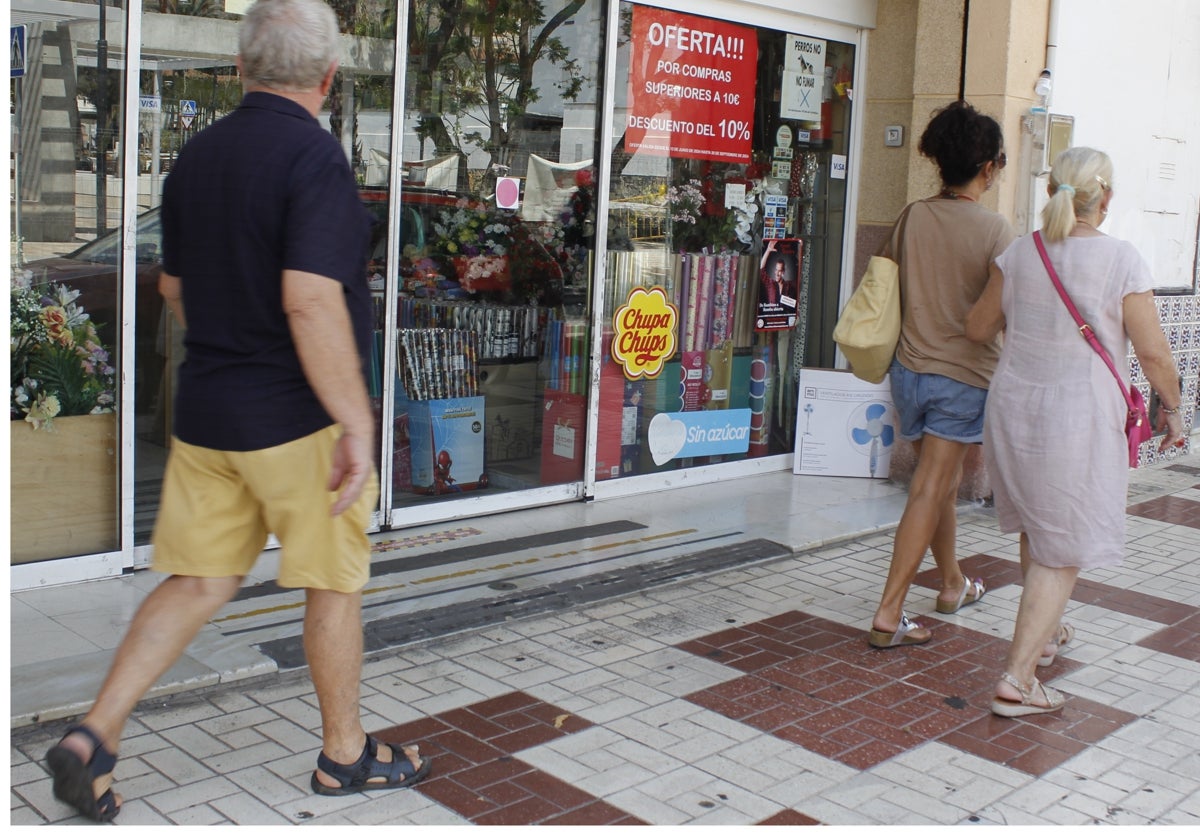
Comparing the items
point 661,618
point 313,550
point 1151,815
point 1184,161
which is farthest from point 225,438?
point 1184,161

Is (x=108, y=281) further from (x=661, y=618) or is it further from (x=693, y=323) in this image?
(x=693, y=323)

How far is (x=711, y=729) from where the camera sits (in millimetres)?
3959

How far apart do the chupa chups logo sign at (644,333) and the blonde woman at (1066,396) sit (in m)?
2.87

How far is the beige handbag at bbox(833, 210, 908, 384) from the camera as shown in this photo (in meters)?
4.70

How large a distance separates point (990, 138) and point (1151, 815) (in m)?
2.35

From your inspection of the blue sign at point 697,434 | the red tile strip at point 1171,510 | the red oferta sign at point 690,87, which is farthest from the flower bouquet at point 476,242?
the red tile strip at point 1171,510

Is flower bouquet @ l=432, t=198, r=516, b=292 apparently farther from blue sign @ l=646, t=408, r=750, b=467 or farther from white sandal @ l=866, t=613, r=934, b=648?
white sandal @ l=866, t=613, r=934, b=648

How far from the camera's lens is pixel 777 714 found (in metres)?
4.10

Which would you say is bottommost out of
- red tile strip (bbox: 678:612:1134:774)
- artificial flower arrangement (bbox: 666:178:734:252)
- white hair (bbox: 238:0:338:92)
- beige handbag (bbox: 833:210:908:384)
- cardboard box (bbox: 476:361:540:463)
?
red tile strip (bbox: 678:612:1134:774)

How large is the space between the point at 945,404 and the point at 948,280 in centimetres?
A: 45

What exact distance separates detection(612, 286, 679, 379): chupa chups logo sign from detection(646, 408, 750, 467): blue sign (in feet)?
1.04

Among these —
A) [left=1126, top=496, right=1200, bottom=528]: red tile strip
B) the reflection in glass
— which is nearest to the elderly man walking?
the reflection in glass

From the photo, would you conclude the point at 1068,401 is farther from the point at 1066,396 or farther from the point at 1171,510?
the point at 1171,510

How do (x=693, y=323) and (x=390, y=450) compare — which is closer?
(x=390, y=450)
